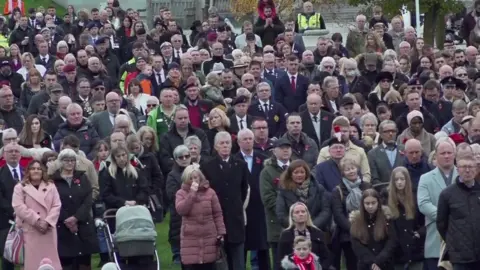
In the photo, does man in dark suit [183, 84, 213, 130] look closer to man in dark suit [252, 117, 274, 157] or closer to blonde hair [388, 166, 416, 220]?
man in dark suit [252, 117, 274, 157]

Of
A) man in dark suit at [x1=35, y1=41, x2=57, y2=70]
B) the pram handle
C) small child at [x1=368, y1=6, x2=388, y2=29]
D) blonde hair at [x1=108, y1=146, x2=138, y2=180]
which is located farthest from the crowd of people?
small child at [x1=368, y1=6, x2=388, y2=29]

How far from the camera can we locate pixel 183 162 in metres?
21.3

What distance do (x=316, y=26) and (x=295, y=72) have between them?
1000 cm

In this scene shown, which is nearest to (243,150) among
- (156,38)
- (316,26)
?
(156,38)

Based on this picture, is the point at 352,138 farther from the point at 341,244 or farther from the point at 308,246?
the point at 308,246

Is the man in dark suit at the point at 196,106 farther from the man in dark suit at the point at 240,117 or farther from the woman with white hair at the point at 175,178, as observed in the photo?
the woman with white hair at the point at 175,178

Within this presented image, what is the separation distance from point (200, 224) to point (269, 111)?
4.99m

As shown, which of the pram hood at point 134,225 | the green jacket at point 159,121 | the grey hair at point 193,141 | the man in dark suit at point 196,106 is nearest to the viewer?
the pram hood at point 134,225

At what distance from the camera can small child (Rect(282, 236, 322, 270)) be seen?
18781 millimetres

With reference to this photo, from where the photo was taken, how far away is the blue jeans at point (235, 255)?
823 inches

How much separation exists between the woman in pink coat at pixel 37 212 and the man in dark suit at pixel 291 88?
7.29 metres

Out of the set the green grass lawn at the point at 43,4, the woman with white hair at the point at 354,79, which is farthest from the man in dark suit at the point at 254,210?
the green grass lawn at the point at 43,4

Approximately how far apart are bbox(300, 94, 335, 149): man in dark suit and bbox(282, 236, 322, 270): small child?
5080 mm

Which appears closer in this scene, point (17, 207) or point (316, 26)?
point (17, 207)
